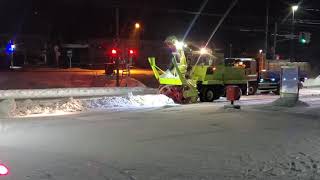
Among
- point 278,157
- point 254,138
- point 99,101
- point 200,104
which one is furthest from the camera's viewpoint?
point 200,104

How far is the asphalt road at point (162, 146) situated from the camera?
10.2m

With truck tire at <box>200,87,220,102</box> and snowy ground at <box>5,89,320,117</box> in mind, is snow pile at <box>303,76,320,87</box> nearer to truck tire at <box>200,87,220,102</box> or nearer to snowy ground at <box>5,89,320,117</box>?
snowy ground at <box>5,89,320,117</box>

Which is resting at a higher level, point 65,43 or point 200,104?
point 65,43

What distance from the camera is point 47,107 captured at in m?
21.8

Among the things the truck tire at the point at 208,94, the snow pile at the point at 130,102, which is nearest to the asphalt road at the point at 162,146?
the snow pile at the point at 130,102

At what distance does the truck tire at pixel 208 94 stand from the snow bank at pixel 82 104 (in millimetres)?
Result: 2264

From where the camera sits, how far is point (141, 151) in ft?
41.1

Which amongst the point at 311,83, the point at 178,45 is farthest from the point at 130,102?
the point at 311,83

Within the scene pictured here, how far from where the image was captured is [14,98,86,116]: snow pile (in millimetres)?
20891

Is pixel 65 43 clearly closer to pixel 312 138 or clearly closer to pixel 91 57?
pixel 91 57

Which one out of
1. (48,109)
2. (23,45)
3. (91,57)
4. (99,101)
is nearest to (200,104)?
(99,101)

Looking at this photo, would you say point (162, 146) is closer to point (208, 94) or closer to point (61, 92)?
point (208, 94)

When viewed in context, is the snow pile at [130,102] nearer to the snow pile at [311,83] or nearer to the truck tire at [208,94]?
the truck tire at [208,94]

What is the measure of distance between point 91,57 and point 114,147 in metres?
66.2
